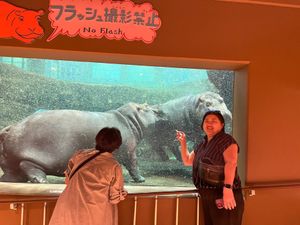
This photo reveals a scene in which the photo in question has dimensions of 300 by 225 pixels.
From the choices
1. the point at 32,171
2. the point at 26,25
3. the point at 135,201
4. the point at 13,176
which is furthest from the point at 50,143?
the point at 26,25

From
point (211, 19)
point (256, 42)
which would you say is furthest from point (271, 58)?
point (211, 19)

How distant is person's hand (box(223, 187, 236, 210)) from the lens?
2451 mm

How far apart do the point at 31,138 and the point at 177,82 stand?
1372 mm

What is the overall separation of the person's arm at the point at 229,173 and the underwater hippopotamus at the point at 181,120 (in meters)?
0.86

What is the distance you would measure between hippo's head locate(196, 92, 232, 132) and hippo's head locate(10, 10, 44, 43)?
1.49 m

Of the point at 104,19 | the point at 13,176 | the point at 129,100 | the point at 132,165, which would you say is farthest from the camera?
the point at 129,100

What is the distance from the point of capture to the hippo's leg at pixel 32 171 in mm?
3191

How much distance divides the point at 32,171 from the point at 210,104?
1663 millimetres

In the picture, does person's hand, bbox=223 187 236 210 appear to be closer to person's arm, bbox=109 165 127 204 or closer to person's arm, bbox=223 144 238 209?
person's arm, bbox=223 144 238 209

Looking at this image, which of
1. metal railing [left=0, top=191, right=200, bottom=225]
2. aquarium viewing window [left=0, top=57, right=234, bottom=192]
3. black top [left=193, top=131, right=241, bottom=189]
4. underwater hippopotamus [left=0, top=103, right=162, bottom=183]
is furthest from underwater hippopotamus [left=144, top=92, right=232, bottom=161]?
black top [left=193, top=131, right=241, bottom=189]

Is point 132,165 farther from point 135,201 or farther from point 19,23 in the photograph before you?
point 19,23

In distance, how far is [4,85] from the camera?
10.3ft

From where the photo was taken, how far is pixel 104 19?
114 inches

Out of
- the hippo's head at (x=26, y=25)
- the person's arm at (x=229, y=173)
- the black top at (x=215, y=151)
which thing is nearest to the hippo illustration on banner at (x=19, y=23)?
the hippo's head at (x=26, y=25)
